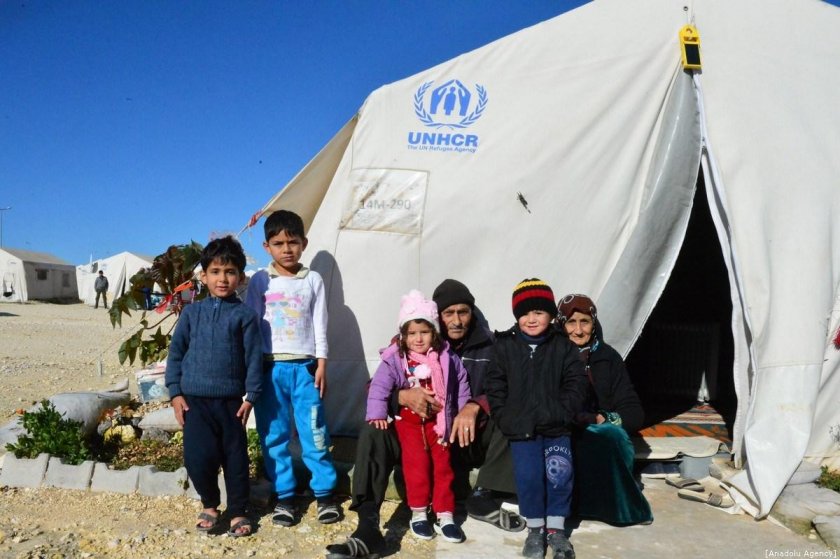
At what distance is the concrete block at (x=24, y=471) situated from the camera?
368 centimetres

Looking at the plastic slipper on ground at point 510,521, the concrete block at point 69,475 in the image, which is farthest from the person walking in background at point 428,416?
the concrete block at point 69,475

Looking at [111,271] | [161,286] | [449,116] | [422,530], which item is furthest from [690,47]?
[111,271]

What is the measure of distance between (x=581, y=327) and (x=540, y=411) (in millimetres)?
808

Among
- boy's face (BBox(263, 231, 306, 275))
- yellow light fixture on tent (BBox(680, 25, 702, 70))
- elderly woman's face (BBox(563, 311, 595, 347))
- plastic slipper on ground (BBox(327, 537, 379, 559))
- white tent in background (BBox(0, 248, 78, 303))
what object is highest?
white tent in background (BBox(0, 248, 78, 303))

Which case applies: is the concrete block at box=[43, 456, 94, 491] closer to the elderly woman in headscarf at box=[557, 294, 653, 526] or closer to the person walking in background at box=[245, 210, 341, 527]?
the person walking in background at box=[245, 210, 341, 527]

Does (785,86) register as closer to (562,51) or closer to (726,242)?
(726,242)

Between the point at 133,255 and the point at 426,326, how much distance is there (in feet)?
90.9

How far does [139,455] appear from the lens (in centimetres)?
415

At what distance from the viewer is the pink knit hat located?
128 inches

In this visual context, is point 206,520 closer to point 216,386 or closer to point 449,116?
point 216,386

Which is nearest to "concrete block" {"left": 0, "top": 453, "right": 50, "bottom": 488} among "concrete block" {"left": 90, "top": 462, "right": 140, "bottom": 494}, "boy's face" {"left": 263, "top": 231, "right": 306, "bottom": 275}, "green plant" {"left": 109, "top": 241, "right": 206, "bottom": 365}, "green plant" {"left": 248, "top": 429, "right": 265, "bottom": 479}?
"concrete block" {"left": 90, "top": 462, "right": 140, "bottom": 494}

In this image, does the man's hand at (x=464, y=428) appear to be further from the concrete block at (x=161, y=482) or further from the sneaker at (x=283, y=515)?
the concrete block at (x=161, y=482)

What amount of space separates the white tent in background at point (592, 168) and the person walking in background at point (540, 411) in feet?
3.05

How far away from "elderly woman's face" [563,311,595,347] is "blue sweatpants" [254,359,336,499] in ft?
4.95
